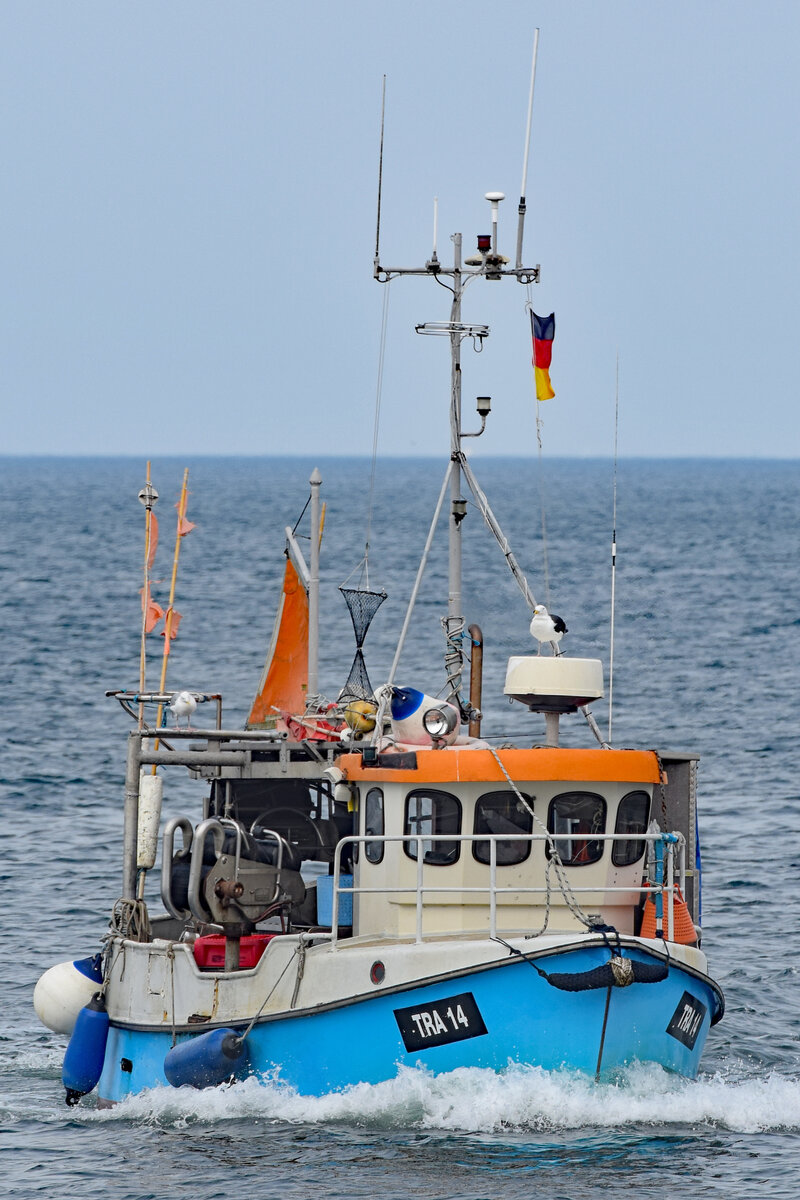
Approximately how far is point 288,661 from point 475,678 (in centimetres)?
357

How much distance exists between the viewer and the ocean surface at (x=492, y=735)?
55.8 feet

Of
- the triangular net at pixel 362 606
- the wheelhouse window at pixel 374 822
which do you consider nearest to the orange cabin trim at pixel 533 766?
the wheelhouse window at pixel 374 822

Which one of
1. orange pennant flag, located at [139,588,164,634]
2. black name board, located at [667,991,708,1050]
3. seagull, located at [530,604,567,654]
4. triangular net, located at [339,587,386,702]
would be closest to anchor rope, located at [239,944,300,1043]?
triangular net, located at [339,587,386,702]

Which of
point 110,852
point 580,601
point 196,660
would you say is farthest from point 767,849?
point 580,601

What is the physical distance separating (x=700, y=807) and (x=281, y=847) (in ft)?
53.0

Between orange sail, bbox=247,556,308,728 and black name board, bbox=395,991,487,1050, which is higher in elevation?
orange sail, bbox=247,556,308,728

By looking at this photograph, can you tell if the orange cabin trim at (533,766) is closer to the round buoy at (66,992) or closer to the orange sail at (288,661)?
the orange sail at (288,661)

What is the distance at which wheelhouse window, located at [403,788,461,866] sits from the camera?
18688 mm

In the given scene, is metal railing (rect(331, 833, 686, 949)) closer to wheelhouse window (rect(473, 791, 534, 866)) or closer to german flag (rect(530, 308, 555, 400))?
wheelhouse window (rect(473, 791, 534, 866))

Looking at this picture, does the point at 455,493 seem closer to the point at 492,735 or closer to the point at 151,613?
the point at 151,613

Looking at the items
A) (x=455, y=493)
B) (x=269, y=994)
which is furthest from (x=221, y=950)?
(x=455, y=493)

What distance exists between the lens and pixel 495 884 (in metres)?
18.2

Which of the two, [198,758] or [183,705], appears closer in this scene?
[198,758]

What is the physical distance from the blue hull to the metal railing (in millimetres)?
575
